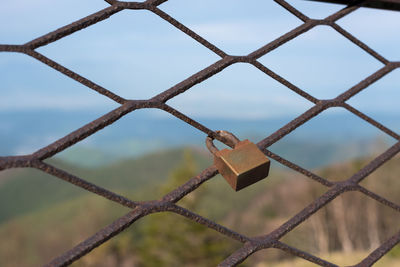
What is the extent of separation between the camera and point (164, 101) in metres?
1.24

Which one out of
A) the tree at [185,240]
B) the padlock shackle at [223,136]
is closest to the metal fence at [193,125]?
the padlock shackle at [223,136]

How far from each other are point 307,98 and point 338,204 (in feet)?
69.8

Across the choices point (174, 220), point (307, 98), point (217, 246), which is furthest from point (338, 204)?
point (307, 98)

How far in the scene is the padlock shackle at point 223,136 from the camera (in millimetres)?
1230

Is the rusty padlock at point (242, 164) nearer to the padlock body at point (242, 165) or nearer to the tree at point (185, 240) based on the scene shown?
the padlock body at point (242, 165)

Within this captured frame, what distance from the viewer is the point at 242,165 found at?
1.14 meters

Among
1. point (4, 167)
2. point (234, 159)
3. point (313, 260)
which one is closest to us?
point (4, 167)

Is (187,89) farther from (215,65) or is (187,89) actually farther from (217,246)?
(217,246)

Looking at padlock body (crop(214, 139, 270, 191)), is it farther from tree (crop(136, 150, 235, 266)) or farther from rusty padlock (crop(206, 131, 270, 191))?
tree (crop(136, 150, 235, 266))

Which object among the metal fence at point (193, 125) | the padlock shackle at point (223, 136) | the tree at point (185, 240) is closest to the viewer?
the metal fence at point (193, 125)

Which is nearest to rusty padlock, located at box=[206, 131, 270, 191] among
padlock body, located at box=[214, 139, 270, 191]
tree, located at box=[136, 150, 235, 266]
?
padlock body, located at box=[214, 139, 270, 191]

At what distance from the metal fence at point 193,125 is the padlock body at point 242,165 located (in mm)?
89

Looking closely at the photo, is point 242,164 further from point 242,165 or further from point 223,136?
point 223,136

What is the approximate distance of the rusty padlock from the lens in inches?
44.3
